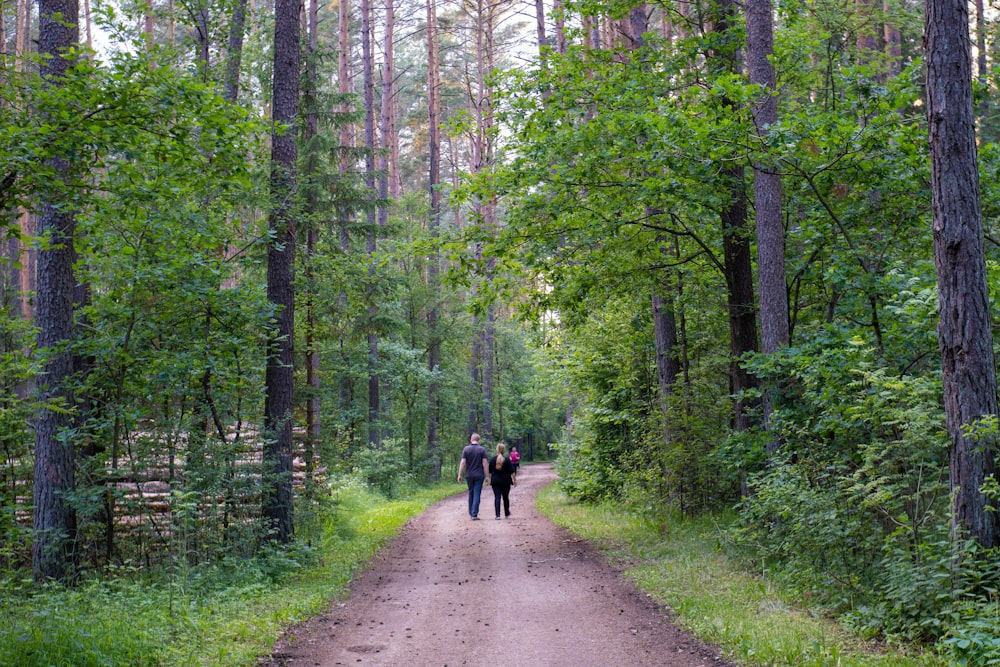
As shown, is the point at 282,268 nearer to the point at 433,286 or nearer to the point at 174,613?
the point at 174,613

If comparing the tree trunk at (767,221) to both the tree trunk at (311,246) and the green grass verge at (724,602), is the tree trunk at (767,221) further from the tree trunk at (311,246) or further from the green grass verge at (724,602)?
the tree trunk at (311,246)

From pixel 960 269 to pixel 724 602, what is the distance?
376 centimetres

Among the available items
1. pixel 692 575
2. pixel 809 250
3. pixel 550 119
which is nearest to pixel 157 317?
pixel 550 119

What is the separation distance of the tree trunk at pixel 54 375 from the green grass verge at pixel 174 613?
0.56 meters

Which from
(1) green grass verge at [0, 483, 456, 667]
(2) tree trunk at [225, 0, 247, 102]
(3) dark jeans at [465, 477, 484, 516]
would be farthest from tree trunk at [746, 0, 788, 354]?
(3) dark jeans at [465, 477, 484, 516]

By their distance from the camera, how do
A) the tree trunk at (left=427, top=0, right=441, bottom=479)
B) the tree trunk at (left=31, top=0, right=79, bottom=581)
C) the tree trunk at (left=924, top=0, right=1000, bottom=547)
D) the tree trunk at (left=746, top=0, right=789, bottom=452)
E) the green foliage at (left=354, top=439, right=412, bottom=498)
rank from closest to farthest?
the tree trunk at (left=924, top=0, right=1000, bottom=547) → the tree trunk at (left=31, top=0, right=79, bottom=581) → the tree trunk at (left=746, top=0, right=789, bottom=452) → the green foliage at (left=354, top=439, right=412, bottom=498) → the tree trunk at (left=427, top=0, right=441, bottom=479)

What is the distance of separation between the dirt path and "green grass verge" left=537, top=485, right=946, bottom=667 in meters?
0.26

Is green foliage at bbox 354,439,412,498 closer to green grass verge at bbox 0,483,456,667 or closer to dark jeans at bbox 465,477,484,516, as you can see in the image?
dark jeans at bbox 465,477,484,516

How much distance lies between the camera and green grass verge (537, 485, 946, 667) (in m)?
5.80

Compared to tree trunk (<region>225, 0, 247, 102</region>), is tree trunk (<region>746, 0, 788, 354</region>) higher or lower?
lower

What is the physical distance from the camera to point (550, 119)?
37.8 feet

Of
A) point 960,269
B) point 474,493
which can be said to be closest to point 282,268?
point 474,493

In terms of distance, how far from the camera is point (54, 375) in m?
9.59

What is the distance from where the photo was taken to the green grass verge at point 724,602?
19.0 feet
